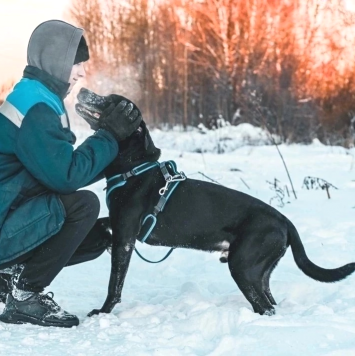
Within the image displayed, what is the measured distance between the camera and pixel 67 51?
3.38 m

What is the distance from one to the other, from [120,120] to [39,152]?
0.55m

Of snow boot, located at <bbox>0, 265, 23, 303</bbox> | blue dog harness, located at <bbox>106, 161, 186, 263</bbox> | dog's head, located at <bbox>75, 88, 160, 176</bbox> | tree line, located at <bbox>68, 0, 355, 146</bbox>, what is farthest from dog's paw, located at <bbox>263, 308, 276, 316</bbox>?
tree line, located at <bbox>68, 0, 355, 146</bbox>

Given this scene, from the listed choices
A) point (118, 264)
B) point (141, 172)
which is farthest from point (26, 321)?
point (141, 172)

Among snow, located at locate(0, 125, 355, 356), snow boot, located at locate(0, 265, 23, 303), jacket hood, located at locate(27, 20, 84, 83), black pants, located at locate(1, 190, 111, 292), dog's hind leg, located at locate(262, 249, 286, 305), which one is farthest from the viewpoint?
dog's hind leg, located at locate(262, 249, 286, 305)

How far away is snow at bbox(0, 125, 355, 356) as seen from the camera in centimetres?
291

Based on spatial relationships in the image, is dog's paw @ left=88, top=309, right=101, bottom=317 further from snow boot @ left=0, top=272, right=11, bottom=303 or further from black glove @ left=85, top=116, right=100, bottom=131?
black glove @ left=85, top=116, right=100, bottom=131

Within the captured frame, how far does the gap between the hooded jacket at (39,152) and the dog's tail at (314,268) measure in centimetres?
123

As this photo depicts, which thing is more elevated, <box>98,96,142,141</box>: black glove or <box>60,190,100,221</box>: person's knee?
<box>98,96,142,141</box>: black glove

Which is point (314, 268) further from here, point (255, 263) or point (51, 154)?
point (51, 154)

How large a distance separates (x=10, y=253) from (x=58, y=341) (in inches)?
22.0

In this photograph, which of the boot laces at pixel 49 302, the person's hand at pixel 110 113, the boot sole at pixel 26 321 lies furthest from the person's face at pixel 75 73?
the boot sole at pixel 26 321

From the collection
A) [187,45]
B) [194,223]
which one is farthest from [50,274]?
[187,45]

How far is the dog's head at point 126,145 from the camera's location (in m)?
3.85

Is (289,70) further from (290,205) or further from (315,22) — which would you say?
(290,205)
